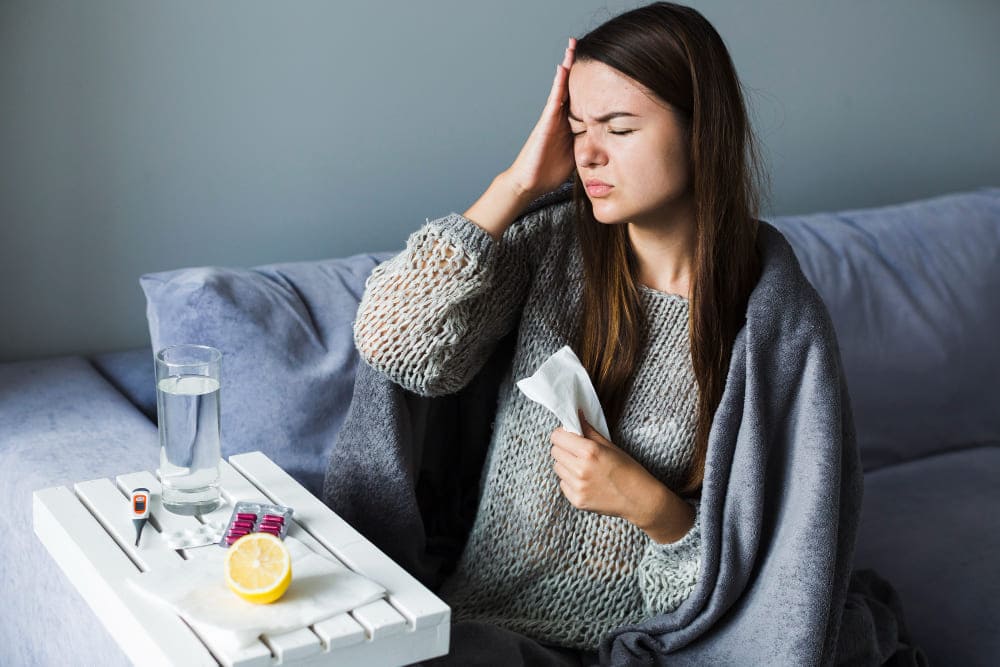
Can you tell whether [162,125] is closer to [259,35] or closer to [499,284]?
[259,35]

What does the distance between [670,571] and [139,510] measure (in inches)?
23.5

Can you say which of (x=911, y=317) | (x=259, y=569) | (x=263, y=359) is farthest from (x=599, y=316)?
(x=911, y=317)

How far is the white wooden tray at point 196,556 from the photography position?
950 mm

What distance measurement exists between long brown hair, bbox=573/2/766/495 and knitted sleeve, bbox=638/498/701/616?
79 millimetres

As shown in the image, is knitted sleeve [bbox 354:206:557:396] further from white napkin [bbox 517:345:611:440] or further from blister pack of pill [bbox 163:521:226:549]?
blister pack of pill [bbox 163:521:226:549]

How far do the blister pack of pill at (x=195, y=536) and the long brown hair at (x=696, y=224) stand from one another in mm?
483

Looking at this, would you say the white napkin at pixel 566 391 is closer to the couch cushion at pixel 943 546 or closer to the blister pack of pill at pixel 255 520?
the blister pack of pill at pixel 255 520

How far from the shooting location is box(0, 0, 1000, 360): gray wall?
157cm

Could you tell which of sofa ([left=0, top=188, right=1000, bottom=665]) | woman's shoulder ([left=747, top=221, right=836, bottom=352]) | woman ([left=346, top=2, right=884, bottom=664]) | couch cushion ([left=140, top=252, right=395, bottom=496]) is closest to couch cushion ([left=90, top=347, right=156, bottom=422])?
sofa ([left=0, top=188, right=1000, bottom=665])

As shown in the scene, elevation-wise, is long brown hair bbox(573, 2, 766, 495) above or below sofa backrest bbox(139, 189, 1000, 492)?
above

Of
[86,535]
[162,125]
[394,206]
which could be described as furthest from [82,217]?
[86,535]

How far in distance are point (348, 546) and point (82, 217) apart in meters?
0.76

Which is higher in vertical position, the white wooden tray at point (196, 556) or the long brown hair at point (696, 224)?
the long brown hair at point (696, 224)

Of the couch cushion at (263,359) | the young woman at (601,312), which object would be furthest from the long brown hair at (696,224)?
the couch cushion at (263,359)
